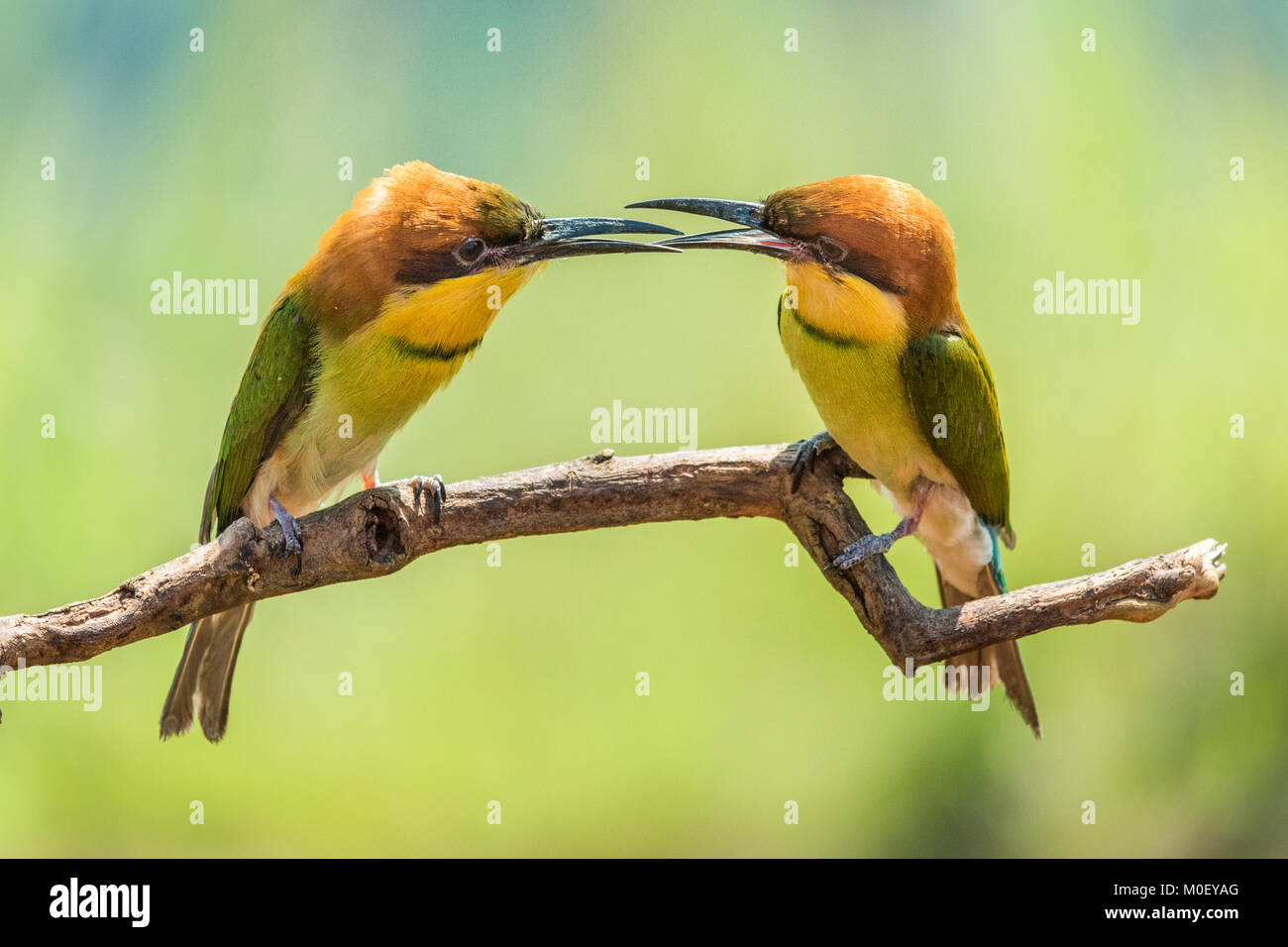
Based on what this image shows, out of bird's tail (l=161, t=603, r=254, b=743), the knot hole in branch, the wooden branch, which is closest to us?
the wooden branch

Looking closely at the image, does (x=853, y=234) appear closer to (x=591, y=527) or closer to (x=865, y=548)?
(x=865, y=548)

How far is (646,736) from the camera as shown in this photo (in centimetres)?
287

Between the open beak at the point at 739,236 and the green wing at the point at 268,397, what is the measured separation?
2.04 feet

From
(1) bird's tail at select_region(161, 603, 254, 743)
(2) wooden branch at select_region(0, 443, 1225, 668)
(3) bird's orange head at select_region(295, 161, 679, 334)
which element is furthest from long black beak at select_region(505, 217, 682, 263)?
(1) bird's tail at select_region(161, 603, 254, 743)

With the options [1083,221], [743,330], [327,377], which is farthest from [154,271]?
[1083,221]

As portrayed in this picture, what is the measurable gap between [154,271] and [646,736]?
168 centimetres

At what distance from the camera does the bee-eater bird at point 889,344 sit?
1.78m

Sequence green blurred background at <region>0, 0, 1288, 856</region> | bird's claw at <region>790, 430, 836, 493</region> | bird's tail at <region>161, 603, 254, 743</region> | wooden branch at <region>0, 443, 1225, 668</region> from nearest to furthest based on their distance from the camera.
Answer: wooden branch at <region>0, 443, 1225, 668</region>, bird's claw at <region>790, 430, 836, 493</region>, bird's tail at <region>161, 603, 254, 743</region>, green blurred background at <region>0, 0, 1288, 856</region>

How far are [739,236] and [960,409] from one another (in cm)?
49

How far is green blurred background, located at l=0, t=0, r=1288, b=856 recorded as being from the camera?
277 cm

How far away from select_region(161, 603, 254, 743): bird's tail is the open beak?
1129mm

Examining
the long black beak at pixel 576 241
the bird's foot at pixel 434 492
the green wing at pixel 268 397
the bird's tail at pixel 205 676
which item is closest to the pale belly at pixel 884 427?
the long black beak at pixel 576 241

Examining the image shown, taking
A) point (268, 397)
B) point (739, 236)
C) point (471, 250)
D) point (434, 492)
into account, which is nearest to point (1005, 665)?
point (739, 236)

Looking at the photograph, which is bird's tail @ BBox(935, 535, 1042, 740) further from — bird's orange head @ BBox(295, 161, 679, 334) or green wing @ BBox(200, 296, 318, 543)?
green wing @ BBox(200, 296, 318, 543)
